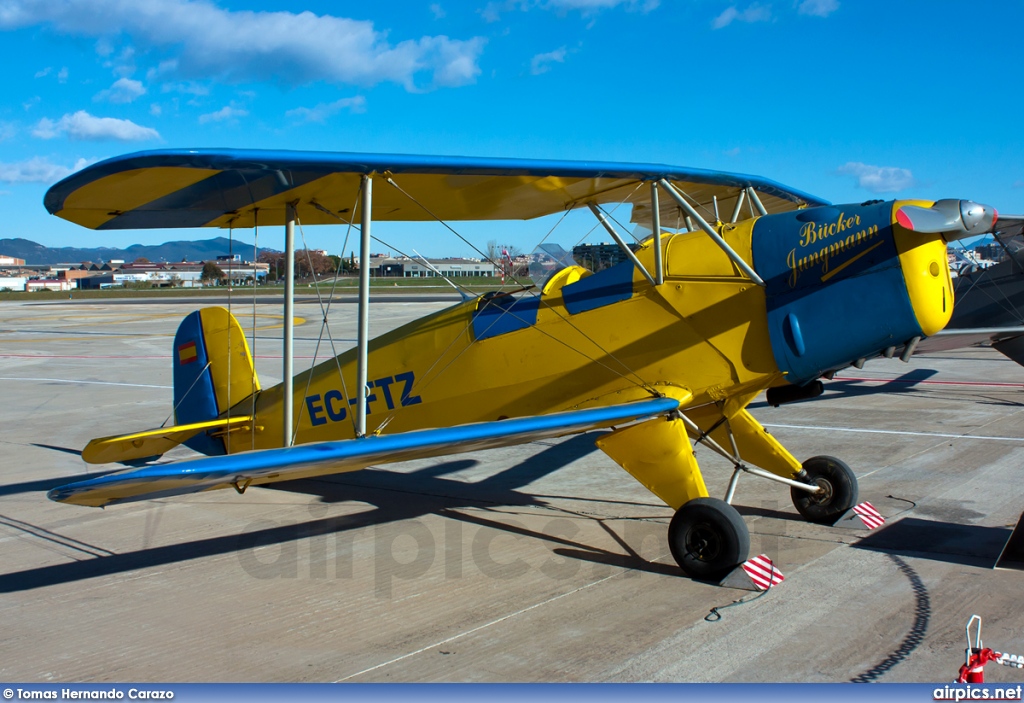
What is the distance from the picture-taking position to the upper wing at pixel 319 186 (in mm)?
4797

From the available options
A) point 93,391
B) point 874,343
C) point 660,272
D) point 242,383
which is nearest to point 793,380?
point 874,343

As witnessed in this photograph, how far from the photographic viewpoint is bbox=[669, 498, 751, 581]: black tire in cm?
507

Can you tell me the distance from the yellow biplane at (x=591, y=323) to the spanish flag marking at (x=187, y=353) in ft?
3.13

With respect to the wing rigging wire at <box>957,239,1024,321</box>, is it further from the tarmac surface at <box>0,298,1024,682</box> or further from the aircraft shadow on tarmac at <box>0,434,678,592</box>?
the aircraft shadow on tarmac at <box>0,434,678,592</box>

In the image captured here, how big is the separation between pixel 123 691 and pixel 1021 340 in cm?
1312

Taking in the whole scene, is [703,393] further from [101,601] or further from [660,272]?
[101,601]

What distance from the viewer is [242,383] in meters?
7.98

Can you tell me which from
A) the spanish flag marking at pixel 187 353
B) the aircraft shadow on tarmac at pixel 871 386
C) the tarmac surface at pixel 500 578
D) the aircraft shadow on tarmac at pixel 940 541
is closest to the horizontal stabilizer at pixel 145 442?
the tarmac surface at pixel 500 578

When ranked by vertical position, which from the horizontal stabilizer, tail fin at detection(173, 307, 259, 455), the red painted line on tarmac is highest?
tail fin at detection(173, 307, 259, 455)

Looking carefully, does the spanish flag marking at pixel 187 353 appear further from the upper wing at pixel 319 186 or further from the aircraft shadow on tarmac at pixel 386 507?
the upper wing at pixel 319 186

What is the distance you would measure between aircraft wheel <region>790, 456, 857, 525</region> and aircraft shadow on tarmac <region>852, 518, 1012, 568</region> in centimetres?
33

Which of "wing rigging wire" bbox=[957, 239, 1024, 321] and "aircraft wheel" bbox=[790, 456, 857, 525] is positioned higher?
"wing rigging wire" bbox=[957, 239, 1024, 321]

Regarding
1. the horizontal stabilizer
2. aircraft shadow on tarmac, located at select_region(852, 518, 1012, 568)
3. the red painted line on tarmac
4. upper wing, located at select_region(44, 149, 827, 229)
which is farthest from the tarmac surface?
the red painted line on tarmac

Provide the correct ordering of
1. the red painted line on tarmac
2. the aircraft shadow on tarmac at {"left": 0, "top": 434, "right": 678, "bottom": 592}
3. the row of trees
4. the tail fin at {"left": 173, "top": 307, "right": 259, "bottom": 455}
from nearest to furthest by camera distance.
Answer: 1. the aircraft shadow on tarmac at {"left": 0, "top": 434, "right": 678, "bottom": 592}
2. the row of trees
3. the tail fin at {"left": 173, "top": 307, "right": 259, "bottom": 455}
4. the red painted line on tarmac
